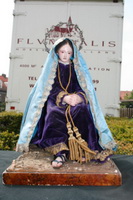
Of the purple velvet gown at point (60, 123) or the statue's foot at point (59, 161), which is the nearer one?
the statue's foot at point (59, 161)

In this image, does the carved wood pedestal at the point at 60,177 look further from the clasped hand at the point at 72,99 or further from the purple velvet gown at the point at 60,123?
the clasped hand at the point at 72,99

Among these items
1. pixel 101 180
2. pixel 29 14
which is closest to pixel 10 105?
pixel 29 14

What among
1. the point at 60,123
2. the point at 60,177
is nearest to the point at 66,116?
the point at 60,123

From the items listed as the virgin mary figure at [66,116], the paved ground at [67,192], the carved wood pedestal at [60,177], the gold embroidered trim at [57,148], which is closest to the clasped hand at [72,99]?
the virgin mary figure at [66,116]

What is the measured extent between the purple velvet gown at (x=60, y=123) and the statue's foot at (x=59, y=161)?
1.7 inches

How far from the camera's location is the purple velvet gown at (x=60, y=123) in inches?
64.4

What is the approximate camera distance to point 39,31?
4645 millimetres

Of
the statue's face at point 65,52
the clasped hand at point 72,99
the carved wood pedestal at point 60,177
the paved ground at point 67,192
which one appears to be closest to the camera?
the paved ground at point 67,192

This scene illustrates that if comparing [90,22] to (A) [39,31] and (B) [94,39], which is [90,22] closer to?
(B) [94,39]

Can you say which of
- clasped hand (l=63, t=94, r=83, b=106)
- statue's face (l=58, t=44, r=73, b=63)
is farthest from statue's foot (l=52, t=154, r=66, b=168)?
statue's face (l=58, t=44, r=73, b=63)

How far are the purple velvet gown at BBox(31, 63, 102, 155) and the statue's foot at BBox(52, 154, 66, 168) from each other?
44 millimetres

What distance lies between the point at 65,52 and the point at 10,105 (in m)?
3.23

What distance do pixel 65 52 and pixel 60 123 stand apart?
79cm

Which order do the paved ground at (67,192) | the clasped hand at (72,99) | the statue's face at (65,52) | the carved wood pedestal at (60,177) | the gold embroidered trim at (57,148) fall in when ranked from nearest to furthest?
the paved ground at (67,192) < the carved wood pedestal at (60,177) < the gold embroidered trim at (57,148) < the clasped hand at (72,99) < the statue's face at (65,52)
